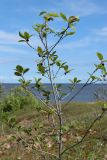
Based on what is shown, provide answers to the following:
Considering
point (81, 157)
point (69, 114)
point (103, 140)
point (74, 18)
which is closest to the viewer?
point (74, 18)

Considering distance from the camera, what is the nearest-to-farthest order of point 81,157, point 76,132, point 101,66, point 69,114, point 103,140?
1. point 101,66
2. point 81,157
3. point 103,140
4. point 76,132
5. point 69,114

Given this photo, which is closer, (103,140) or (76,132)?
(103,140)

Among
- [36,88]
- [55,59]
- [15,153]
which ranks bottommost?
[15,153]

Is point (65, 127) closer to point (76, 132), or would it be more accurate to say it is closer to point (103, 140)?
point (103, 140)

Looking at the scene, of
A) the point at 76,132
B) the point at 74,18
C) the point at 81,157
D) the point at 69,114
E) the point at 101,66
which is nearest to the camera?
the point at 74,18

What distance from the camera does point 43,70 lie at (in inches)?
296

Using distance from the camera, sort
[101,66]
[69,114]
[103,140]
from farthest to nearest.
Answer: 1. [69,114]
2. [103,140]
3. [101,66]

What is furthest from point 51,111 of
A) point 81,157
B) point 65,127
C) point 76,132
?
point 76,132

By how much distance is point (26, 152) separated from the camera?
17.1 meters

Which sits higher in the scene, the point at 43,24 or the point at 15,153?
the point at 43,24

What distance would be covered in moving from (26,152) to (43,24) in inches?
412

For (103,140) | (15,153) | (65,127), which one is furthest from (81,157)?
(65,127)

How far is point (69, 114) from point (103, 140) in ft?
34.9

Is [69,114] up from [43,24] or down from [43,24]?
down
